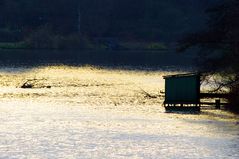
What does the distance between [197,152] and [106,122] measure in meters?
14.3

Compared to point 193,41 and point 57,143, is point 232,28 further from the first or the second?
point 57,143

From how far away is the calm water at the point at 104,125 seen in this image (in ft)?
152

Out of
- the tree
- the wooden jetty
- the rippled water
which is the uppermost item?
the tree

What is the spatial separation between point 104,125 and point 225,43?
2186cm

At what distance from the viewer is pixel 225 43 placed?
7344 centimetres

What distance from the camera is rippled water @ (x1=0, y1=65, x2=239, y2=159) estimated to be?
46.2 meters

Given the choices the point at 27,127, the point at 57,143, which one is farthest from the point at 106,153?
the point at 27,127

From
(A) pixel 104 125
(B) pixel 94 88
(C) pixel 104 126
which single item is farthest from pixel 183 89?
(B) pixel 94 88

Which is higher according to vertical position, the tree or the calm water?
the tree

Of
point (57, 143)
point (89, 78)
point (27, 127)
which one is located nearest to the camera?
point (57, 143)

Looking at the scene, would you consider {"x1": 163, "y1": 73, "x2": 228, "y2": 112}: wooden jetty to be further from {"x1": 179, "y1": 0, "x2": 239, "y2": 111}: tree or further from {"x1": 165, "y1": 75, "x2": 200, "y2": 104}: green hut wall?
{"x1": 179, "y1": 0, "x2": 239, "y2": 111}: tree

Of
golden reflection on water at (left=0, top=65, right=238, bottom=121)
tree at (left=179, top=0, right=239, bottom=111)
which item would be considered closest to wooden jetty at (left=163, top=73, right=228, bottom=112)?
golden reflection on water at (left=0, top=65, right=238, bottom=121)

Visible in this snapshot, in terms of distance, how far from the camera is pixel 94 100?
77.8 metres

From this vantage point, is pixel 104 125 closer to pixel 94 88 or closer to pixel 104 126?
pixel 104 126
